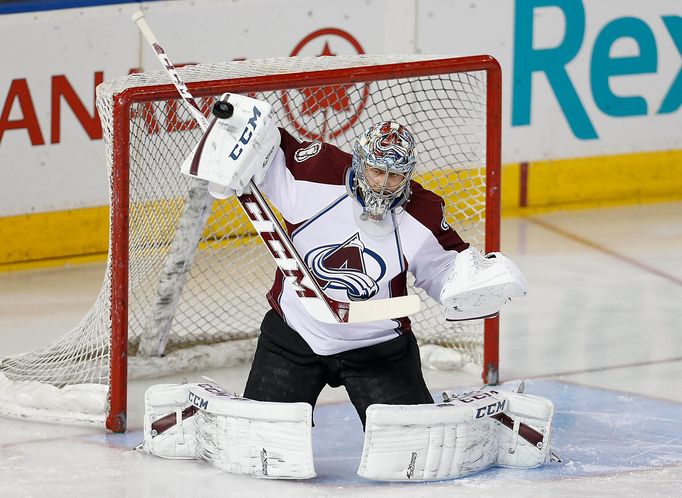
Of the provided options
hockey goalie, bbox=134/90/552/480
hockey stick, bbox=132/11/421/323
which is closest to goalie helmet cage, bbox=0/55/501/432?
hockey goalie, bbox=134/90/552/480

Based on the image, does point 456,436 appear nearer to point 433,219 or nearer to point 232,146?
point 433,219

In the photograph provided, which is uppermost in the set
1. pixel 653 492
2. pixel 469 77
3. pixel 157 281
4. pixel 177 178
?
pixel 469 77

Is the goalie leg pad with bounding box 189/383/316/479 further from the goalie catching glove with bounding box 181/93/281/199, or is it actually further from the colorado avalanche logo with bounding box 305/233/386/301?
the goalie catching glove with bounding box 181/93/281/199

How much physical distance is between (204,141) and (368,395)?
82 centimetres

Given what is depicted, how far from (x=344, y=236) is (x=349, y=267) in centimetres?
8

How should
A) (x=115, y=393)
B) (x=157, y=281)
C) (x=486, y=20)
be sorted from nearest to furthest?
(x=115, y=393)
(x=157, y=281)
(x=486, y=20)

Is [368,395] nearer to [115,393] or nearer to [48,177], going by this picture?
[115,393]

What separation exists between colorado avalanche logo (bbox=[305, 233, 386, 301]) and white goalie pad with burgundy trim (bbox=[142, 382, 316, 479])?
1.10ft

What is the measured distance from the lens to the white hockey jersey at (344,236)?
14.3ft

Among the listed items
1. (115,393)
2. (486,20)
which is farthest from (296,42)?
(115,393)

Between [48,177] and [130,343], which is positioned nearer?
[130,343]

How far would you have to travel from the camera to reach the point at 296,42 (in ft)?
21.9

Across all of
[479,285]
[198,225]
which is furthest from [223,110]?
[198,225]

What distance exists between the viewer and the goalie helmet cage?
471cm
